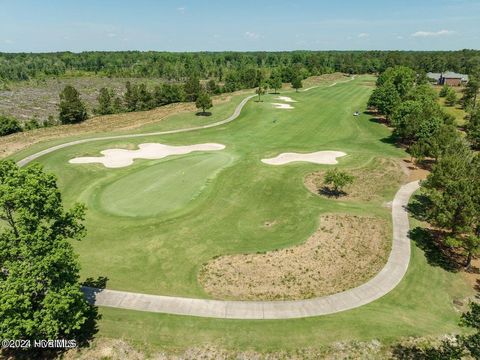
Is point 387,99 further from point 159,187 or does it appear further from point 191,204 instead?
point 159,187

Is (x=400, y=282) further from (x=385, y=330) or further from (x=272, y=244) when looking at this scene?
(x=272, y=244)

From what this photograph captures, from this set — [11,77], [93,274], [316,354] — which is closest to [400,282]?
[316,354]

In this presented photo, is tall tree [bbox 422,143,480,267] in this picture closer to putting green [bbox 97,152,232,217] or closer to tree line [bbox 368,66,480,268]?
tree line [bbox 368,66,480,268]

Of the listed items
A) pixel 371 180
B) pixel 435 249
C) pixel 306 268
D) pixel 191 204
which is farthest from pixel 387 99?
pixel 306 268

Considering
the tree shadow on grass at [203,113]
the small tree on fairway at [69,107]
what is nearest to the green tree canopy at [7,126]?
the small tree on fairway at [69,107]

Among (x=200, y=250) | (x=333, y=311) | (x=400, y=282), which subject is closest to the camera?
(x=333, y=311)
